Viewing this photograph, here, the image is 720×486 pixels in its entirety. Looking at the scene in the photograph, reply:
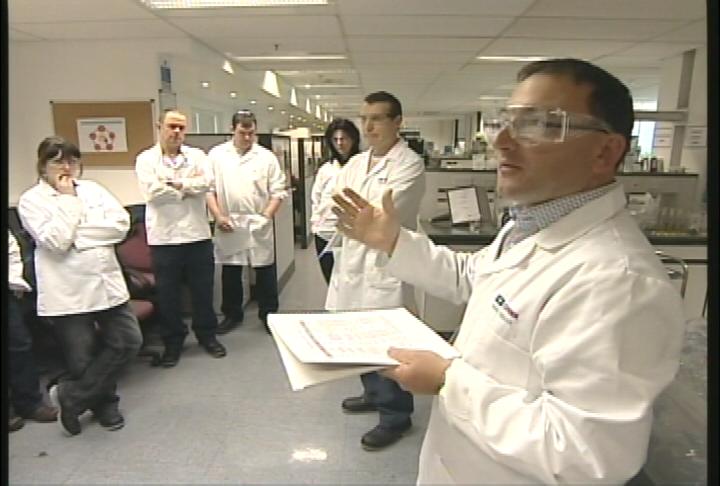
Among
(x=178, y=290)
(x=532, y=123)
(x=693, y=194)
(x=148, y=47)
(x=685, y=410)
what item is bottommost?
(x=178, y=290)

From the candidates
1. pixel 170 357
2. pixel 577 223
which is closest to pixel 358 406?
pixel 170 357

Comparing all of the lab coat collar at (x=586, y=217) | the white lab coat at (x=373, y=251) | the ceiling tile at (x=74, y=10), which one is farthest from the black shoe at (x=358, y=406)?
the ceiling tile at (x=74, y=10)

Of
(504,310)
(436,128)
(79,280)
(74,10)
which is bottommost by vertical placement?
(79,280)

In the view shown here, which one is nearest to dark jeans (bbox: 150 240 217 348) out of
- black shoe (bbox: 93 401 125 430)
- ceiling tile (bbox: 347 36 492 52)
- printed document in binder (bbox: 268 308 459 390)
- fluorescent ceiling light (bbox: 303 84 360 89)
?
black shoe (bbox: 93 401 125 430)

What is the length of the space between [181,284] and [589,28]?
3558 mm

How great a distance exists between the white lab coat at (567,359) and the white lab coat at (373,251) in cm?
114

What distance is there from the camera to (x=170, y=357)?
3.13 metres

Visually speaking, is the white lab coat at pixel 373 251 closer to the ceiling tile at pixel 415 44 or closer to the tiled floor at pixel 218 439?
the tiled floor at pixel 218 439

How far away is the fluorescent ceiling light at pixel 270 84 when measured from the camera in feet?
22.5

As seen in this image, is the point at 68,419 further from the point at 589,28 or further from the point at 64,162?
the point at 589,28

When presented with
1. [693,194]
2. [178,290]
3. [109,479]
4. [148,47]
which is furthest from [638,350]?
[148,47]

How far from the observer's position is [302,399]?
8.93 feet

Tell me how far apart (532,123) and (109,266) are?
2.24 meters

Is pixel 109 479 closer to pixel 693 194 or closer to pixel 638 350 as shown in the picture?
pixel 638 350
